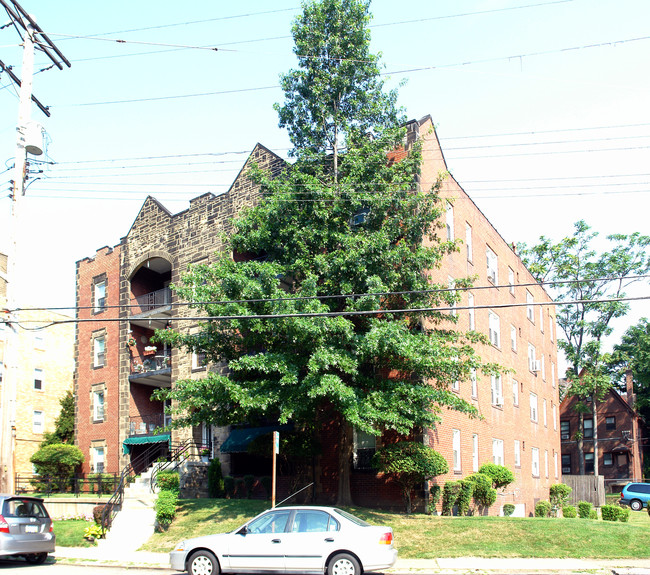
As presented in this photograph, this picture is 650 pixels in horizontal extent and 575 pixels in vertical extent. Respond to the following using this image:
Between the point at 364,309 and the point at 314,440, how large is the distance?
5.96m

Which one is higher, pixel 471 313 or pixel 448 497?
pixel 471 313

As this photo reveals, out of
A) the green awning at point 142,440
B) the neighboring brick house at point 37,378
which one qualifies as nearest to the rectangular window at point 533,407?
the green awning at point 142,440

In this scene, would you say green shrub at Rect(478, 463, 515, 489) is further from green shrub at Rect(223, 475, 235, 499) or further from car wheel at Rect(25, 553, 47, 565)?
car wheel at Rect(25, 553, 47, 565)

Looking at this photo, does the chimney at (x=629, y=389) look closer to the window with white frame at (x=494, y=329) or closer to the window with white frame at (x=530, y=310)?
the window with white frame at (x=530, y=310)

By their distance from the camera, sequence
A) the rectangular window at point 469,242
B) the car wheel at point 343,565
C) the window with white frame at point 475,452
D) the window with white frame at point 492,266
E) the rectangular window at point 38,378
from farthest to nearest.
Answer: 1. the rectangular window at point 38,378
2. the window with white frame at point 492,266
3. the rectangular window at point 469,242
4. the window with white frame at point 475,452
5. the car wheel at point 343,565

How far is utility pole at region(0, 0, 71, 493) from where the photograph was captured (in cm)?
1809

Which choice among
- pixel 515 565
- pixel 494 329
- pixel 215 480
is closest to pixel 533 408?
pixel 494 329

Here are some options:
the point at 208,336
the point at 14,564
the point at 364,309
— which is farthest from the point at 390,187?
the point at 14,564

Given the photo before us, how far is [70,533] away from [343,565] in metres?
12.5

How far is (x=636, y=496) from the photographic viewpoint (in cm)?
4019

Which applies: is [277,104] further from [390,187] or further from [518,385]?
[518,385]

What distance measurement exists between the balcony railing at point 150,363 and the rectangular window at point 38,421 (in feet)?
41.7

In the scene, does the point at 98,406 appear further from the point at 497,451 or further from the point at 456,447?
the point at 497,451

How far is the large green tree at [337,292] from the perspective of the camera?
60.4 ft
